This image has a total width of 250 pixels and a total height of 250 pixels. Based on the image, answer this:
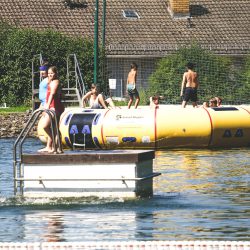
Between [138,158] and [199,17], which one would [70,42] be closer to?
Result: [199,17]

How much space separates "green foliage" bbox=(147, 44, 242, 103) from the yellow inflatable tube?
17199mm

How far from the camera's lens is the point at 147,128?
3491cm

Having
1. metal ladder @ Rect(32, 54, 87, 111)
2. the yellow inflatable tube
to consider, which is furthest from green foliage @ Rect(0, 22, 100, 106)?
the yellow inflatable tube

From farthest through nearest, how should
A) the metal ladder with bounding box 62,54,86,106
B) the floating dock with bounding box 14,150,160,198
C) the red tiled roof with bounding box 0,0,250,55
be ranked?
1. the red tiled roof with bounding box 0,0,250,55
2. the metal ladder with bounding box 62,54,86,106
3. the floating dock with bounding box 14,150,160,198

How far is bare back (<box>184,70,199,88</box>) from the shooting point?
36.8 metres

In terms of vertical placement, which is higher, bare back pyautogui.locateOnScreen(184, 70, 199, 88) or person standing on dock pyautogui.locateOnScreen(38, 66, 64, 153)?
person standing on dock pyautogui.locateOnScreen(38, 66, 64, 153)

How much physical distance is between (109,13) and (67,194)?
A: 4868 centimetres

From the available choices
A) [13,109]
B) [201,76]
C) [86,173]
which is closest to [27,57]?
[13,109]

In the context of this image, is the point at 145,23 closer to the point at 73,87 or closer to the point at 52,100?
the point at 73,87

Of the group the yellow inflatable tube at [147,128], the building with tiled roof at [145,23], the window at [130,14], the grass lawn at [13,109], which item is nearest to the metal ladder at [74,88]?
the grass lawn at [13,109]

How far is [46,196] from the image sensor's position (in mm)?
19859

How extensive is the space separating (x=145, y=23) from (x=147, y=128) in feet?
112

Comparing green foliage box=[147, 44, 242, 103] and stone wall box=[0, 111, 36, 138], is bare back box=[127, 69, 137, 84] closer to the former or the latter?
stone wall box=[0, 111, 36, 138]

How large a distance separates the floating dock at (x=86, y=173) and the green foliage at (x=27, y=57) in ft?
120
